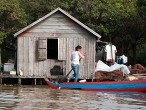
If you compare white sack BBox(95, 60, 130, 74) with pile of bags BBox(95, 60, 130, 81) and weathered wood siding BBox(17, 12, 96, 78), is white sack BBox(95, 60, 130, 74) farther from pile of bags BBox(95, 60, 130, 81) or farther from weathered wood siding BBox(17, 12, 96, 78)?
weathered wood siding BBox(17, 12, 96, 78)

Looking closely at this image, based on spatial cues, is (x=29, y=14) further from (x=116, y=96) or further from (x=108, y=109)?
→ (x=108, y=109)

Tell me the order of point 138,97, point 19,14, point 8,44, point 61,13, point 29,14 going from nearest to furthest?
point 138,97
point 61,13
point 19,14
point 8,44
point 29,14

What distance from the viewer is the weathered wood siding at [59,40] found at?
2341 centimetres

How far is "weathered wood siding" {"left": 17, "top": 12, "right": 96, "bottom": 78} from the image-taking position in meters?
23.4

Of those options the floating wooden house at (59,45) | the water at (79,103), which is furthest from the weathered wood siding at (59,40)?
the water at (79,103)

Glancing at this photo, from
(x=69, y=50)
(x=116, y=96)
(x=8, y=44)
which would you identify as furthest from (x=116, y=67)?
(x=8, y=44)

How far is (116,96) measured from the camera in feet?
53.0

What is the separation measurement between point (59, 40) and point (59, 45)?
0.87 ft

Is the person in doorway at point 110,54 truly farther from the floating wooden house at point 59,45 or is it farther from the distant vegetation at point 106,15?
the distant vegetation at point 106,15

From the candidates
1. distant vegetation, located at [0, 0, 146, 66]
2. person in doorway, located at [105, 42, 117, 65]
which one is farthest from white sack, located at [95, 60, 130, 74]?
distant vegetation, located at [0, 0, 146, 66]

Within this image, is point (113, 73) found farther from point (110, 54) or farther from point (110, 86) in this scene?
point (110, 86)

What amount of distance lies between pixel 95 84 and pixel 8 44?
13.6m

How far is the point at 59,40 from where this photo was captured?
925 inches

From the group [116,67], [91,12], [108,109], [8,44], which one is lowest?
[108,109]
